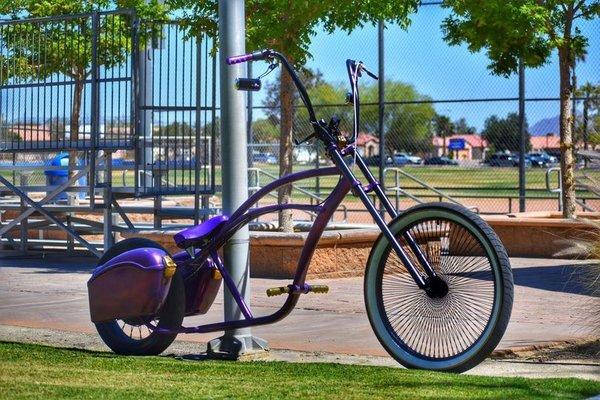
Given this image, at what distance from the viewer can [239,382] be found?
247 inches

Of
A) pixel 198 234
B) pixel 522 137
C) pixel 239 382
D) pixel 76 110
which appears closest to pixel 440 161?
pixel 522 137

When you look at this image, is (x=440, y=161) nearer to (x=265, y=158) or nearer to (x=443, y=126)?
(x=443, y=126)

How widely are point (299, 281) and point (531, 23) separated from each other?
10760 millimetres

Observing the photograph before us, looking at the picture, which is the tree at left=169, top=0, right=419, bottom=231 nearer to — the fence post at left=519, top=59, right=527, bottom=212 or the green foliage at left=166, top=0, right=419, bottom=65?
the green foliage at left=166, top=0, right=419, bottom=65

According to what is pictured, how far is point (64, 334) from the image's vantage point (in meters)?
8.80

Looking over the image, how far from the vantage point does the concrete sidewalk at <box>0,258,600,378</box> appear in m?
8.50

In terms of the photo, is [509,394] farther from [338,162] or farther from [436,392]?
[338,162]

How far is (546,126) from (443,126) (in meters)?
2.62

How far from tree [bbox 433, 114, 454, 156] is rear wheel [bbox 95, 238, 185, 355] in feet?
59.3

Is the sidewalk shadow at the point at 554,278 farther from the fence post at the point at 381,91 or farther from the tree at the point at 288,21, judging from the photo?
the fence post at the point at 381,91

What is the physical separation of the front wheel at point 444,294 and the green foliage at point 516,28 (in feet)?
34.1

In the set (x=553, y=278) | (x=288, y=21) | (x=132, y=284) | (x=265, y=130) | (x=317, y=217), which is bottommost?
(x=553, y=278)

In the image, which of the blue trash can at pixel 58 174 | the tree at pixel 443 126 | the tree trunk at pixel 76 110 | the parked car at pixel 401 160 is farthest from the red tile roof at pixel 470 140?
the tree trunk at pixel 76 110

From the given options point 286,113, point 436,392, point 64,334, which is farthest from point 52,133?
point 436,392
